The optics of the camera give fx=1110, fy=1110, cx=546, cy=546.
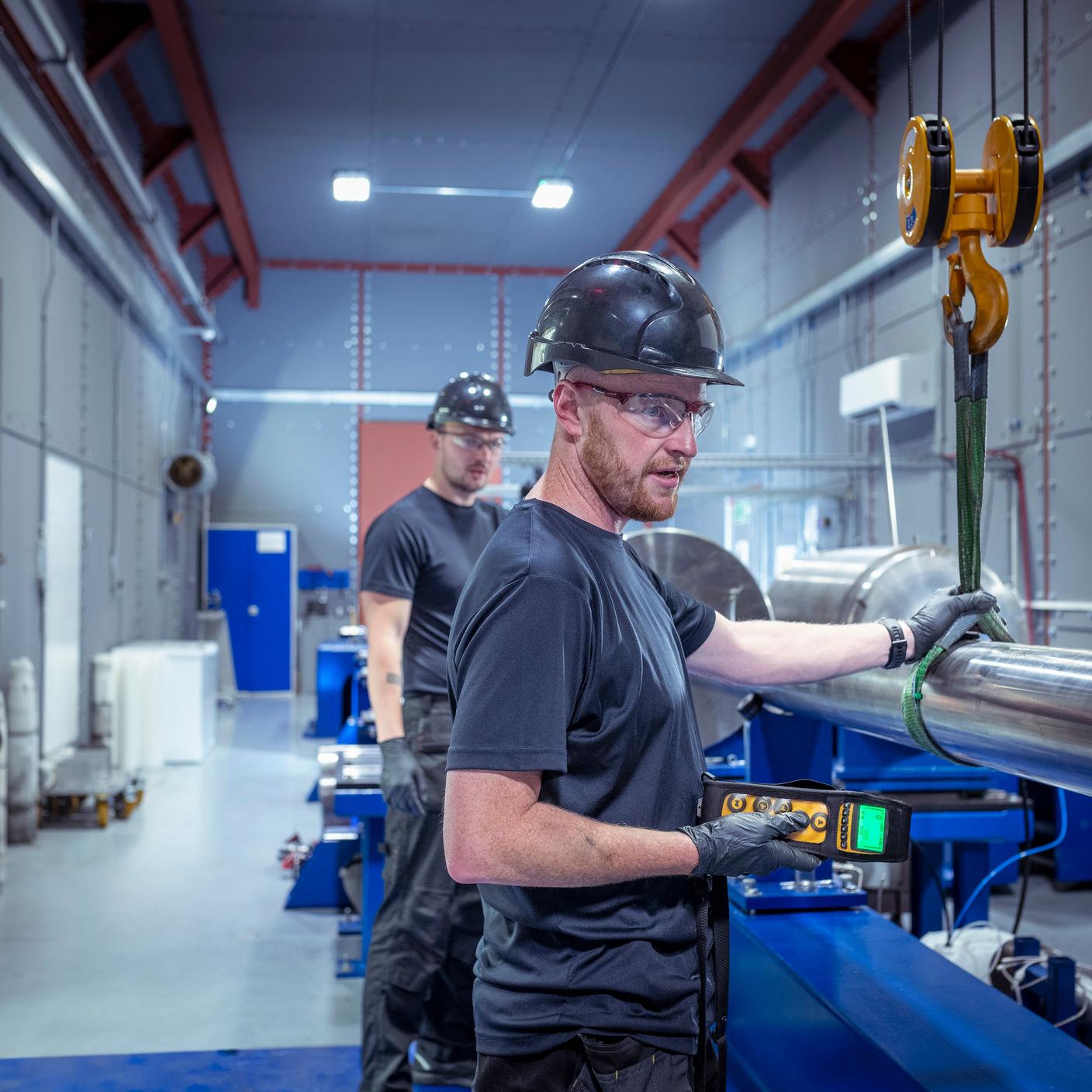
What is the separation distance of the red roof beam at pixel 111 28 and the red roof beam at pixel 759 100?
4576mm

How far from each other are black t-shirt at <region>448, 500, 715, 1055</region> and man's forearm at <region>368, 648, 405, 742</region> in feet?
5.50

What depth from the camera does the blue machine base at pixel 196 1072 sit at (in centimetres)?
320

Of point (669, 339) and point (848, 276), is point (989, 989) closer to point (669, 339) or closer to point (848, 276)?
point (669, 339)

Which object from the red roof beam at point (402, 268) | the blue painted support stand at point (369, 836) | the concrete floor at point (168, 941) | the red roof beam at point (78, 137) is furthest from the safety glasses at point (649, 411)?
the red roof beam at point (402, 268)

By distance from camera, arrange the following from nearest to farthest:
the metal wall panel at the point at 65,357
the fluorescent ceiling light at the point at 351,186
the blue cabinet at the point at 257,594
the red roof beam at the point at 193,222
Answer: the metal wall panel at the point at 65,357 < the fluorescent ceiling light at the point at 351,186 < the red roof beam at the point at 193,222 < the blue cabinet at the point at 257,594

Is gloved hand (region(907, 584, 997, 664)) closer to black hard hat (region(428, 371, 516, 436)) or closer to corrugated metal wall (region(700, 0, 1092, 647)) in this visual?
black hard hat (region(428, 371, 516, 436))

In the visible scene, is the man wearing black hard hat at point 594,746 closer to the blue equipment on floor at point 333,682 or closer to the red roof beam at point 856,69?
the blue equipment on floor at point 333,682

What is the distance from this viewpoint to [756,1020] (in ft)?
7.37

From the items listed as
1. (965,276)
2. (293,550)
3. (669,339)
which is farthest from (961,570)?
(293,550)

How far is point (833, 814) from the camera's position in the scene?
1.51 meters

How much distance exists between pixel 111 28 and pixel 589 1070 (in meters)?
8.26

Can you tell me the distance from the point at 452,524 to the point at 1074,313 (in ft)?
13.5

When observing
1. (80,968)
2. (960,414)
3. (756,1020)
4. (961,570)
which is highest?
(960,414)

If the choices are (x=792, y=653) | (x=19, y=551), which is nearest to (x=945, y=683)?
(x=792, y=653)
